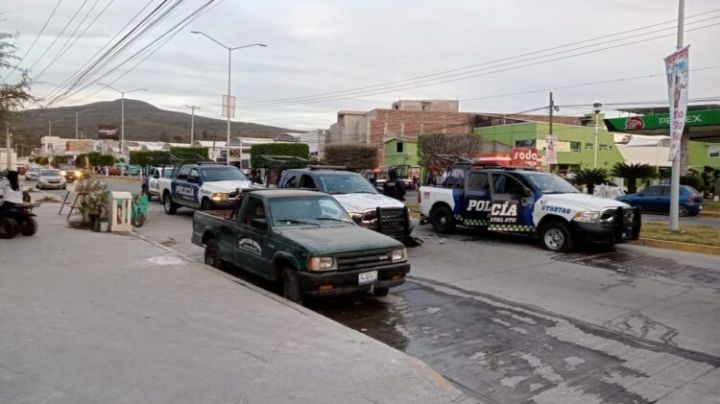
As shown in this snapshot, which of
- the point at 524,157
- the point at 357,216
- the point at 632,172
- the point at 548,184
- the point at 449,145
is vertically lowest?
the point at 357,216

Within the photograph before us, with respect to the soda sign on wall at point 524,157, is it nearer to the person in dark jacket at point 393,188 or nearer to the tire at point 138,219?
the person in dark jacket at point 393,188

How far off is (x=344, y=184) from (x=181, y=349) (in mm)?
8277

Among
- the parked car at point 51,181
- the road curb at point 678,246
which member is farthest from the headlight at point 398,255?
the parked car at point 51,181

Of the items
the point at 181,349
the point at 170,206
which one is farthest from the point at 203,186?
the point at 181,349

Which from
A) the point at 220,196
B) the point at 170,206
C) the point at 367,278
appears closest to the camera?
the point at 367,278

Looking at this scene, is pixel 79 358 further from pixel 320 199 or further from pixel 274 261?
pixel 320 199

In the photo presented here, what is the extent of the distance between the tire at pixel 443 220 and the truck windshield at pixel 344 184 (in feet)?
9.40

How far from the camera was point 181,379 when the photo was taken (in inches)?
178

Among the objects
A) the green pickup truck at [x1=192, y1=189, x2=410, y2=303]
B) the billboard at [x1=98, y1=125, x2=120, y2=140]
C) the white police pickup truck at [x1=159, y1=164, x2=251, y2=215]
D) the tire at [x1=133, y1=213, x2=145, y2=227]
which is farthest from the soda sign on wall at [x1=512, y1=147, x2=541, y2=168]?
the billboard at [x1=98, y1=125, x2=120, y2=140]

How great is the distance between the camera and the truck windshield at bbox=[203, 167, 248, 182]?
1911cm

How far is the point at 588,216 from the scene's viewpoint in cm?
1200

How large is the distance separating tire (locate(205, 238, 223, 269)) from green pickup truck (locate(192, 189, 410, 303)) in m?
0.06

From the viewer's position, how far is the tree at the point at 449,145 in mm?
49656

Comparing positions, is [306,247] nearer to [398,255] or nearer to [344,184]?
[398,255]
